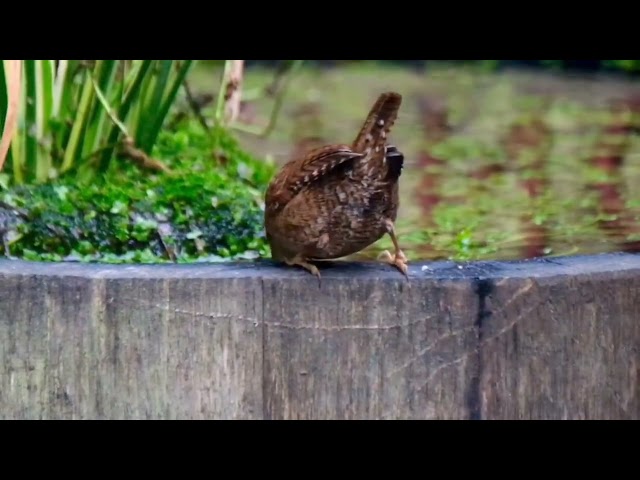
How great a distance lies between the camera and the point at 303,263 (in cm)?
377

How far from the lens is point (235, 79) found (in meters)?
5.76

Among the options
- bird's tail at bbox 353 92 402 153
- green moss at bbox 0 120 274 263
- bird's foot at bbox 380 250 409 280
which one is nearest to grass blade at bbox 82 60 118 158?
green moss at bbox 0 120 274 263

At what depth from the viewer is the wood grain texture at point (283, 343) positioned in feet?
12.0

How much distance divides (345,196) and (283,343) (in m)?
0.49

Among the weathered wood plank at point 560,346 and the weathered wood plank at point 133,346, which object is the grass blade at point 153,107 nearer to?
the weathered wood plank at point 133,346

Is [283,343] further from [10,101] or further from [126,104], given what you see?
[126,104]

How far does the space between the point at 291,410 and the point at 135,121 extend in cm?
200

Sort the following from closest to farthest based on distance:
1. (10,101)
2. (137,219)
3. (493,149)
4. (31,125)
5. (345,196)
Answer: (345,196)
(10,101)
(137,219)
(31,125)
(493,149)

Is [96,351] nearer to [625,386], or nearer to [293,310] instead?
[293,310]

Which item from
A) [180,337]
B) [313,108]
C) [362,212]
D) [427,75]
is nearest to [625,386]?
[362,212]

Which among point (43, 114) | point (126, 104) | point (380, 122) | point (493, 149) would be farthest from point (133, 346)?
point (493, 149)

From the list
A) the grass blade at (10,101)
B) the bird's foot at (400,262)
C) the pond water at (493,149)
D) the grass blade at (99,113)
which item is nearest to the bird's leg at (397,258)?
the bird's foot at (400,262)

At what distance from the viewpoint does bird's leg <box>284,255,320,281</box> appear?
12.2ft
